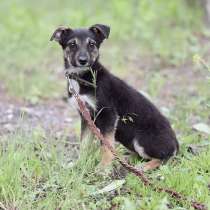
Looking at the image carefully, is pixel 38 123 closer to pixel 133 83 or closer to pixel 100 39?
pixel 100 39

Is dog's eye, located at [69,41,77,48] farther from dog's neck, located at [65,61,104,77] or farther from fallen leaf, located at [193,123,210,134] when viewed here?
fallen leaf, located at [193,123,210,134]

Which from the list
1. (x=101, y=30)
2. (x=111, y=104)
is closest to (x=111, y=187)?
(x=111, y=104)

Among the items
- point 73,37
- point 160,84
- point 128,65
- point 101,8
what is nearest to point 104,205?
point 73,37

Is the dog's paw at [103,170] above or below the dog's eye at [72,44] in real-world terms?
below

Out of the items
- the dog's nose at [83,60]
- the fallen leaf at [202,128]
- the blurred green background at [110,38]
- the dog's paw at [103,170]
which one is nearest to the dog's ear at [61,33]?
the dog's nose at [83,60]

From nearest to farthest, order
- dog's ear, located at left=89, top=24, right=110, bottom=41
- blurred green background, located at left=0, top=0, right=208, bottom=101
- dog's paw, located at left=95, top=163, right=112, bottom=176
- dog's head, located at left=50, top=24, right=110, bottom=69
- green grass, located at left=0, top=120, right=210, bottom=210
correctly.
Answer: green grass, located at left=0, top=120, right=210, bottom=210 → dog's paw, located at left=95, top=163, right=112, bottom=176 → dog's head, located at left=50, top=24, right=110, bottom=69 → dog's ear, located at left=89, top=24, right=110, bottom=41 → blurred green background, located at left=0, top=0, right=208, bottom=101

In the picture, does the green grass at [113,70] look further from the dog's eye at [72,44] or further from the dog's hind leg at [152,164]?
the dog's eye at [72,44]

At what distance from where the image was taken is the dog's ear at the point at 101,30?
5.95 m

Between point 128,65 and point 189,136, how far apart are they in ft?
11.4

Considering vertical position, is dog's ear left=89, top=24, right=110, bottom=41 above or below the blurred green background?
above

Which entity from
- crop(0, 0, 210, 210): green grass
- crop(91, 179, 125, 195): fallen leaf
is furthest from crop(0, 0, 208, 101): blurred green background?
crop(91, 179, 125, 195): fallen leaf

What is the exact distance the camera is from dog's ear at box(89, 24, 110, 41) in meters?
5.95

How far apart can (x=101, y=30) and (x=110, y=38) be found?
206 inches

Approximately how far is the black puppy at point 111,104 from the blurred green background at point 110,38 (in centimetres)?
250
